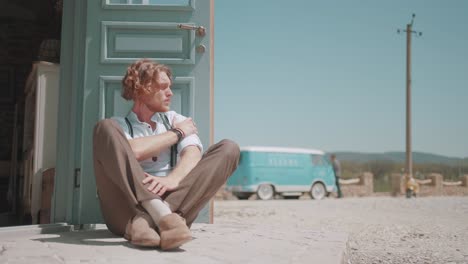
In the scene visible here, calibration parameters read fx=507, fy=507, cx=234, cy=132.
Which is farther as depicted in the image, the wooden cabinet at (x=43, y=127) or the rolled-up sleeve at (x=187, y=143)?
the wooden cabinet at (x=43, y=127)

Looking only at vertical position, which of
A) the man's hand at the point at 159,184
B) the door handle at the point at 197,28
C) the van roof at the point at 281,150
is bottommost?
the van roof at the point at 281,150

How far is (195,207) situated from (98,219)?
1.20 meters

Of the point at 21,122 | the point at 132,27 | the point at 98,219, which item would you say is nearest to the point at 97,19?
the point at 132,27

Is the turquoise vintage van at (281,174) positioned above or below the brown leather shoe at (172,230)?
below

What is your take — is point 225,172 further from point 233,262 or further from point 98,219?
point 98,219

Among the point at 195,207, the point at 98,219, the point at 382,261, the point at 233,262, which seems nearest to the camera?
the point at 233,262

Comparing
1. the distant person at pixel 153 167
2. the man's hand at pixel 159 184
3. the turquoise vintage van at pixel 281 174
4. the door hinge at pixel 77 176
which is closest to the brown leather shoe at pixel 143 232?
the distant person at pixel 153 167

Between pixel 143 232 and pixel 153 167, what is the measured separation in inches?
25.0

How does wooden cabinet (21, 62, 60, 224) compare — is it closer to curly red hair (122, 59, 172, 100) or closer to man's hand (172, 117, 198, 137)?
curly red hair (122, 59, 172, 100)

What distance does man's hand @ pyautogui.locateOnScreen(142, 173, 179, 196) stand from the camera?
8.57 ft

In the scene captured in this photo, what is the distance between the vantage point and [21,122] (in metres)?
6.60

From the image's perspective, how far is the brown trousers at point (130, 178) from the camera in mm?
2564

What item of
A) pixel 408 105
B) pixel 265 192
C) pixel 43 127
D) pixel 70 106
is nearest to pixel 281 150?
pixel 265 192

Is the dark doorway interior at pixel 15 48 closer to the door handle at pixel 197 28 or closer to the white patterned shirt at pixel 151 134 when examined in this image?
the door handle at pixel 197 28
